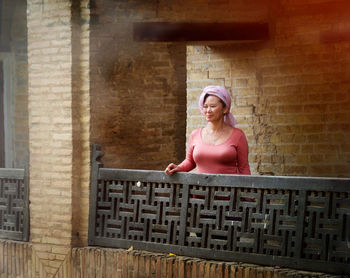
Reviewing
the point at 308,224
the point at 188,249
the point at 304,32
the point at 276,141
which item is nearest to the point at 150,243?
the point at 188,249

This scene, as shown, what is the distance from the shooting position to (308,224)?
5258mm

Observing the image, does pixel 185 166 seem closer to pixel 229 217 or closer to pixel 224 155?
pixel 224 155

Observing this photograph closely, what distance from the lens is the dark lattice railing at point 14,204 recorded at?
6.78m

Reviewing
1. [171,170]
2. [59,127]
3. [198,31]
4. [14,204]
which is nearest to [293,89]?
[198,31]

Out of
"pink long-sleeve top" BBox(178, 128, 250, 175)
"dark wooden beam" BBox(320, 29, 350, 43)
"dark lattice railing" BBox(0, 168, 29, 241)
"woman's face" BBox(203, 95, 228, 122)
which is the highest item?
"dark wooden beam" BBox(320, 29, 350, 43)

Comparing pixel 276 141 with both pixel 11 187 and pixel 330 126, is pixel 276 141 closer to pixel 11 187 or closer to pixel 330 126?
pixel 330 126

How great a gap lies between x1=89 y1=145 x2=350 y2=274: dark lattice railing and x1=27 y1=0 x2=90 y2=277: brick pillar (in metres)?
0.26

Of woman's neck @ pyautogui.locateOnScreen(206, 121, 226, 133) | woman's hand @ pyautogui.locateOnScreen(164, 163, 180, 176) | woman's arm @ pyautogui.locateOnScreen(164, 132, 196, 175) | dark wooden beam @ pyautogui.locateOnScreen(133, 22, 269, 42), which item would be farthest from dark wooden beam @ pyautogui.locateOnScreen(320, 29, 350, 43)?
woman's hand @ pyautogui.locateOnScreen(164, 163, 180, 176)

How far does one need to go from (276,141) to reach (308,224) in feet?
8.78

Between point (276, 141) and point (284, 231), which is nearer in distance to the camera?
point (284, 231)

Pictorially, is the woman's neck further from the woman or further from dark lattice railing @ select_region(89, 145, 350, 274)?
dark lattice railing @ select_region(89, 145, 350, 274)

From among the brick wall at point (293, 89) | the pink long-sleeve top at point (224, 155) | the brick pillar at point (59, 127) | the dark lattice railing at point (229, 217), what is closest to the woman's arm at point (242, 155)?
the pink long-sleeve top at point (224, 155)

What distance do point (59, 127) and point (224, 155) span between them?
1977 mm

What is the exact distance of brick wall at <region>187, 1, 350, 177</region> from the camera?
743 centimetres
